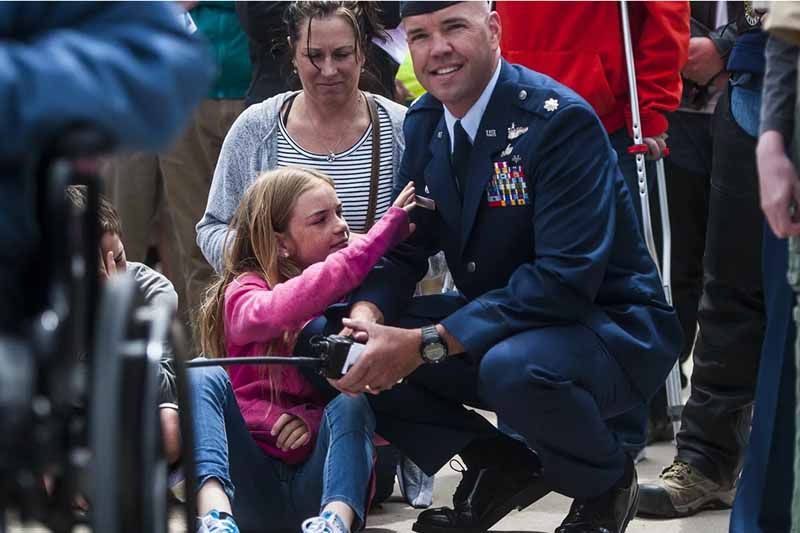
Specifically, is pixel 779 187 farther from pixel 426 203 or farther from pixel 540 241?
pixel 426 203

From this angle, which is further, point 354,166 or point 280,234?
point 354,166

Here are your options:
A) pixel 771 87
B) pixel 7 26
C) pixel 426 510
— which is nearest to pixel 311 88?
pixel 426 510

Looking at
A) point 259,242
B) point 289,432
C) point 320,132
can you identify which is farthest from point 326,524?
point 320,132

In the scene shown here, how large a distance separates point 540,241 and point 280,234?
72cm

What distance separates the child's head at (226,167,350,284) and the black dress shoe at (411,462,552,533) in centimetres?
70

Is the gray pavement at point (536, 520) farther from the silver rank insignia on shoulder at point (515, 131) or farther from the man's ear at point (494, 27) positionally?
the man's ear at point (494, 27)

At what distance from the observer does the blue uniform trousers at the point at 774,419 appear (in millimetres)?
3225

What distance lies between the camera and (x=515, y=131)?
3801 millimetres

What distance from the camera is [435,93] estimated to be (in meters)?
3.91

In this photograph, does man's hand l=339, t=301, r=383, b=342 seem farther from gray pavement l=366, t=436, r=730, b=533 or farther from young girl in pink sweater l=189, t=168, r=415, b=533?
gray pavement l=366, t=436, r=730, b=533

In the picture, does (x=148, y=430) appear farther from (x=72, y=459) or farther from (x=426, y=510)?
(x=426, y=510)

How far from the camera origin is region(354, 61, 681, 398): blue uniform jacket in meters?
3.64

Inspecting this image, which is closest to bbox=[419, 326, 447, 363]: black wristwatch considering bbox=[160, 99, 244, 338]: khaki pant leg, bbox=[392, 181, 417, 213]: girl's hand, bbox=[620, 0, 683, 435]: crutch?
bbox=[392, 181, 417, 213]: girl's hand

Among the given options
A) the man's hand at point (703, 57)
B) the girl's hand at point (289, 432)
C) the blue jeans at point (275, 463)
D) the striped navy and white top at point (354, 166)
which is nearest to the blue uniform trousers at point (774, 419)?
the blue jeans at point (275, 463)
